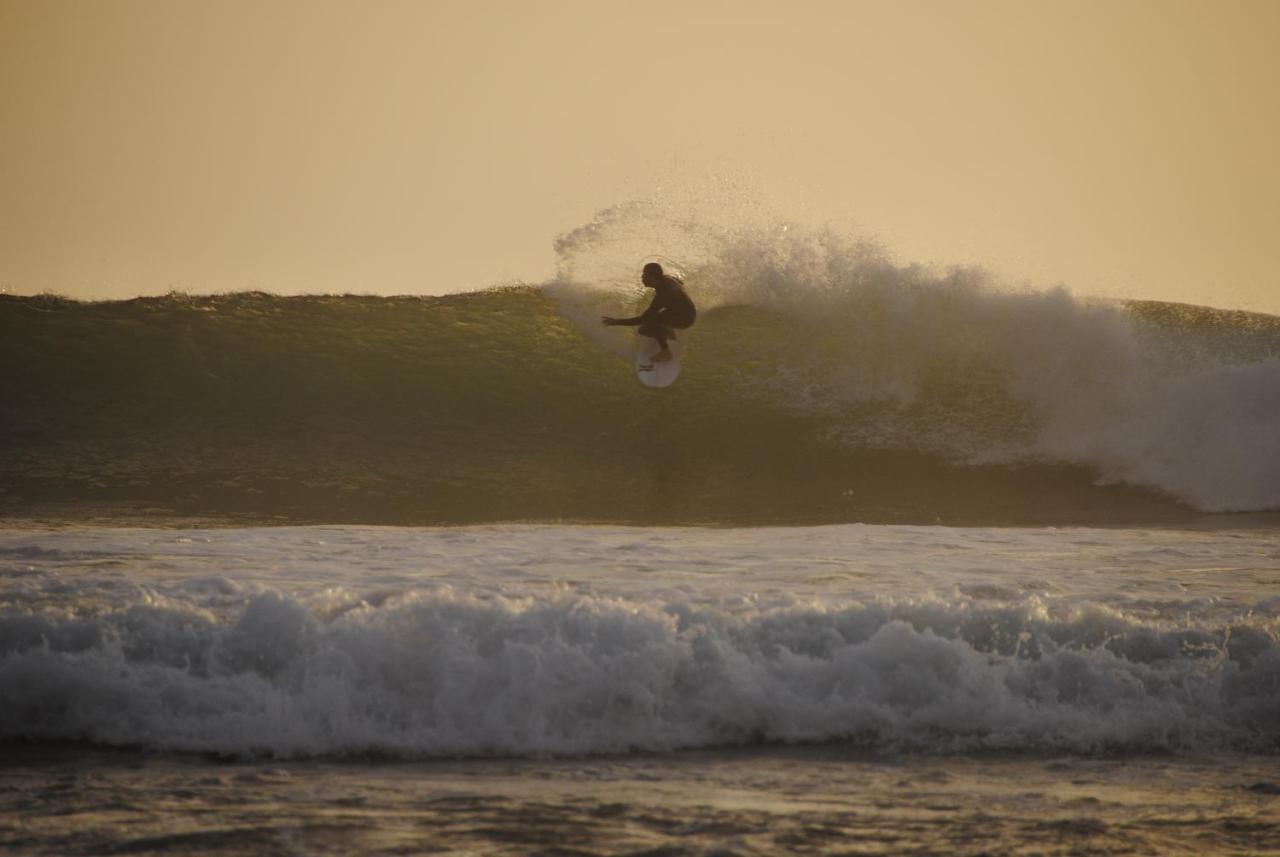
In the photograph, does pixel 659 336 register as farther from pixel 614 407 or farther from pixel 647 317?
pixel 614 407

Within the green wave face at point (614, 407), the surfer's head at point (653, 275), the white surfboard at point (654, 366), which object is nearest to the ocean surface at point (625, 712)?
the green wave face at point (614, 407)

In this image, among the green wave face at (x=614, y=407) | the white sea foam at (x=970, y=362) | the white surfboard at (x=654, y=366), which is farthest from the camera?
the white surfboard at (x=654, y=366)

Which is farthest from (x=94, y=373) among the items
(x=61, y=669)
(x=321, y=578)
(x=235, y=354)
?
(x=61, y=669)

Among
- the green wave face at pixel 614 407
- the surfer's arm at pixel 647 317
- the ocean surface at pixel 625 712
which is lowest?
the ocean surface at pixel 625 712

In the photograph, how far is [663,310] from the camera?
12.5 m

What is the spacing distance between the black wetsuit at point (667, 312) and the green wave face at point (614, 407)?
668 mm

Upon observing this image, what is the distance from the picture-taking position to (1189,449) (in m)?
11.9

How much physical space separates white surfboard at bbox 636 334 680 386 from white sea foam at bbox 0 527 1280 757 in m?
7.06

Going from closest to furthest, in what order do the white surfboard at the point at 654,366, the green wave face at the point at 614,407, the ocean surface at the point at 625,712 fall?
1. the ocean surface at the point at 625,712
2. the green wave face at the point at 614,407
3. the white surfboard at the point at 654,366

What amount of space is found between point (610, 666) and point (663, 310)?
25.3ft

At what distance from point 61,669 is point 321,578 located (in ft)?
4.92

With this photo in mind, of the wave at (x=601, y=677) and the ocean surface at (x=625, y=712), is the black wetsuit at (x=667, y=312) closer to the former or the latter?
the ocean surface at (x=625, y=712)

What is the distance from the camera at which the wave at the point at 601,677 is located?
4.80m

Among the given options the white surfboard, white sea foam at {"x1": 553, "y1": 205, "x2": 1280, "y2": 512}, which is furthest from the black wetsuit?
white sea foam at {"x1": 553, "y1": 205, "x2": 1280, "y2": 512}
